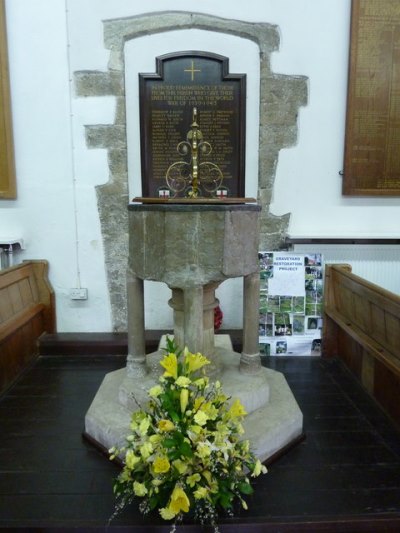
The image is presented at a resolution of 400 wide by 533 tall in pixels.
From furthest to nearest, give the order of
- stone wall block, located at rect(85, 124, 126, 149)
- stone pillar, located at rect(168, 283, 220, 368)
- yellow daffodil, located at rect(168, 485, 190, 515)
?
stone wall block, located at rect(85, 124, 126, 149) → stone pillar, located at rect(168, 283, 220, 368) → yellow daffodil, located at rect(168, 485, 190, 515)

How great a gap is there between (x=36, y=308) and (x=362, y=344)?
7.67ft

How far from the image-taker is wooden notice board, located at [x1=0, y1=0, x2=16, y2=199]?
10.3 ft

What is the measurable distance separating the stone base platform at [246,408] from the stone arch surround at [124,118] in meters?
1.24

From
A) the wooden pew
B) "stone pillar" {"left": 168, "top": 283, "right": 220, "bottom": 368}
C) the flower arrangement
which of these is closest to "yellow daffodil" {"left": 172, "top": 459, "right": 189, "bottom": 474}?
the flower arrangement

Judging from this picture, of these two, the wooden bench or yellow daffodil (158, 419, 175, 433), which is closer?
yellow daffodil (158, 419, 175, 433)

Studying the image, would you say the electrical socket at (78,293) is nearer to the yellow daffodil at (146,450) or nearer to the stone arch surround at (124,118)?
the stone arch surround at (124,118)

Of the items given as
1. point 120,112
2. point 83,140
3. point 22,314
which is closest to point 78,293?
point 22,314

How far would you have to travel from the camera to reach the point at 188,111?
3.24m

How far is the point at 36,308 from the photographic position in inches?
129

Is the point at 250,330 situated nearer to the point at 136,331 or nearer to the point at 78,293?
the point at 136,331

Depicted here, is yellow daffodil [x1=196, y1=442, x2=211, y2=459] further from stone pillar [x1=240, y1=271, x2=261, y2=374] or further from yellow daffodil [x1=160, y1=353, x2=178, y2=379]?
stone pillar [x1=240, y1=271, x2=261, y2=374]

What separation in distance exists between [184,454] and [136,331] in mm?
977

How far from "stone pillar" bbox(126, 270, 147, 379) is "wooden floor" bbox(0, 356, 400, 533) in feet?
1.40

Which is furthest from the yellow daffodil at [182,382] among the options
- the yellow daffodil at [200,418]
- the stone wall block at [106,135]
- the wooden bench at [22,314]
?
the stone wall block at [106,135]
